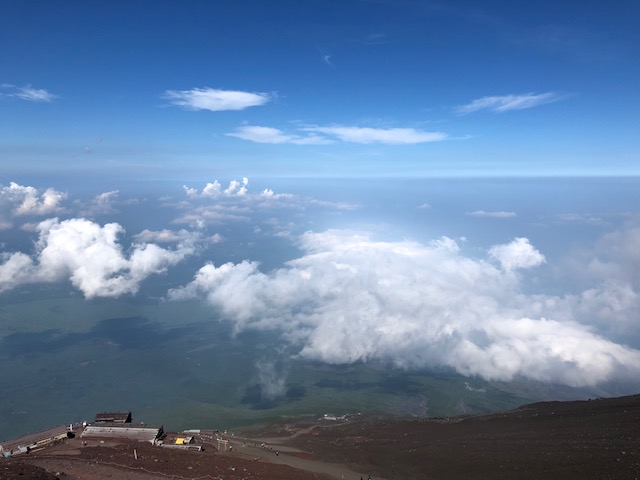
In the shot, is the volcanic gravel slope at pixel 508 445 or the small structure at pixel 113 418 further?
the small structure at pixel 113 418

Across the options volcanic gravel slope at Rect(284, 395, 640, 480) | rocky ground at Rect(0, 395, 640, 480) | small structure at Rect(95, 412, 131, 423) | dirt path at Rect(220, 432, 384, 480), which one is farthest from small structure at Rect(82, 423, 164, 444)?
volcanic gravel slope at Rect(284, 395, 640, 480)

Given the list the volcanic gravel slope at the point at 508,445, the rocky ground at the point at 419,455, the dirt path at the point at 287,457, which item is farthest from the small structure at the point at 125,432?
the volcanic gravel slope at the point at 508,445

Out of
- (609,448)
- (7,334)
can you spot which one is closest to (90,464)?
(609,448)

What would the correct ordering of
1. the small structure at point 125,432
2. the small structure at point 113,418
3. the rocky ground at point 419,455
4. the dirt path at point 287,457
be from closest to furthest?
the rocky ground at point 419,455, the dirt path at point 287,457, the small structure at point 125,432, the small structure at point 113,418

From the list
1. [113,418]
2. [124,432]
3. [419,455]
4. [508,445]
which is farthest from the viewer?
[113,418]

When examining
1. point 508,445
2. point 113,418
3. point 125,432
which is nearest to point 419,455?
point 508,445

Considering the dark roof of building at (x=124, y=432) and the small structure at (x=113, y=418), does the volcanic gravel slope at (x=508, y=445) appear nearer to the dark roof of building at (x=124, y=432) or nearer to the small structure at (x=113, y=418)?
the dark roof of building at (x=124, y=432)

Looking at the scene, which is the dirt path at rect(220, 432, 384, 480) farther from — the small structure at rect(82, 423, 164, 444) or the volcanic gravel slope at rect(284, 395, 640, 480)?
the small structure at rect(82, 423, 164, 444)

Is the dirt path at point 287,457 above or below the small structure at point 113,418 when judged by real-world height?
below

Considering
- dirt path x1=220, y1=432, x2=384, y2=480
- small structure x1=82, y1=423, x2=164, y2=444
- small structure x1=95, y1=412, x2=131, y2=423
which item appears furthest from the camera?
small structure x1=95, y1=412, x2=131, y2=423

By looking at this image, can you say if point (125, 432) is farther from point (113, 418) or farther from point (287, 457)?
point (287, 457)
